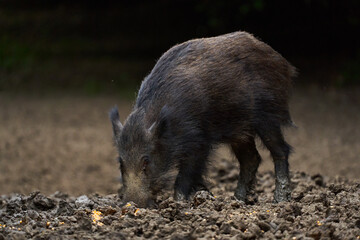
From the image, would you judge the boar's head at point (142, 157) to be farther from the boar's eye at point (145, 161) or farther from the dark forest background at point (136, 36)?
the dark forest background at point (136, 36)

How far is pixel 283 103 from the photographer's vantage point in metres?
5.90

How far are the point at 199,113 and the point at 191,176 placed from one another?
0.56 metres

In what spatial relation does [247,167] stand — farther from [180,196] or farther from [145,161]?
[145,161]

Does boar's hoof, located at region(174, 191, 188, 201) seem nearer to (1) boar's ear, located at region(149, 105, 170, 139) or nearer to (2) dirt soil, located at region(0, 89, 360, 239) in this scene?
(2) dirt soil, located at region(0, 89, 360, 239)

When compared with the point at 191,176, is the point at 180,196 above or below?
below

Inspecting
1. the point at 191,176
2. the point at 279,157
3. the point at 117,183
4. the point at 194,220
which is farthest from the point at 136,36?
the point at 194,220

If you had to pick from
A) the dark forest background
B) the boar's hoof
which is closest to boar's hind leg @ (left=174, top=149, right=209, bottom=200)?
the boar's hoof

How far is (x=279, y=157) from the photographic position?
19.5 feet

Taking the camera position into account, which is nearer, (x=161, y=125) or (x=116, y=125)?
(x=161, y=125)

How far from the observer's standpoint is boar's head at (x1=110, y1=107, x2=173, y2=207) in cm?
518

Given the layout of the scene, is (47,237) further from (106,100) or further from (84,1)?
(84,1)

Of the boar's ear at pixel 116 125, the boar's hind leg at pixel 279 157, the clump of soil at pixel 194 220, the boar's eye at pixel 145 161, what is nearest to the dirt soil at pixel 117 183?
the clump of soil at pixel 194 220

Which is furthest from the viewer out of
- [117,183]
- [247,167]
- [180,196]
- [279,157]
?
[117,183]

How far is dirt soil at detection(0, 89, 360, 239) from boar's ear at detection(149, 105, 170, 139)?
0.58 m
